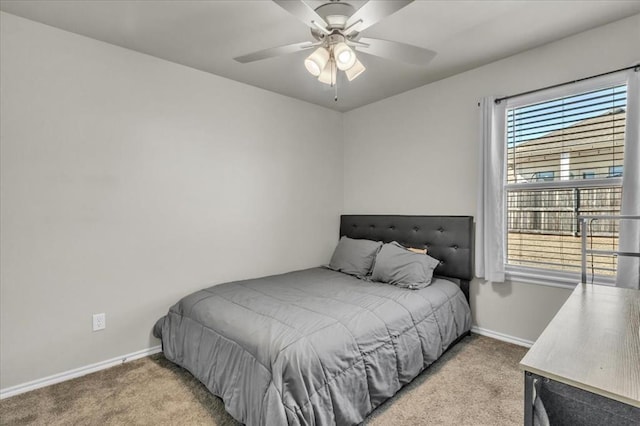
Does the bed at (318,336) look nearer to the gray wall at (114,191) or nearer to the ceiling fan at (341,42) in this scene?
the gray wall at (114,191)

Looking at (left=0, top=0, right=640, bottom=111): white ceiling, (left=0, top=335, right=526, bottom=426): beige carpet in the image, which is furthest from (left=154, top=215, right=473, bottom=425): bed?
(left=0, top=0, right=640, bottom=111): white ceiling

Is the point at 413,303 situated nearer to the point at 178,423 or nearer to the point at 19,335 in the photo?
the point at 178,423

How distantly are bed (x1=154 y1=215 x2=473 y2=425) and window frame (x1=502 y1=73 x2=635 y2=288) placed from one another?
1.13 feet

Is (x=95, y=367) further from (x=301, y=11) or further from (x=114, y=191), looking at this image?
(x=301, y=11)

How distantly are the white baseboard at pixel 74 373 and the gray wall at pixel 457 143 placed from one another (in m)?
2.61

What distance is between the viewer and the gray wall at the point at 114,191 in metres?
2.06

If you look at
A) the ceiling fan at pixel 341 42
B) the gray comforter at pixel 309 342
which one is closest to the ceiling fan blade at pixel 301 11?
the ceiling fan at pixel 341 42

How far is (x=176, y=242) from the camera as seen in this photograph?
270 centimetres

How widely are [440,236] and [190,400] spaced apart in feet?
7.86

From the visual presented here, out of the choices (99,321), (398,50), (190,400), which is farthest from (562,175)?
(99,321)

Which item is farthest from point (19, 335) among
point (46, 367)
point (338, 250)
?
point (338, 250)

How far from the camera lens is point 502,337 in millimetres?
2742

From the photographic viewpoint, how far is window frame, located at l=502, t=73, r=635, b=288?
2205 mm

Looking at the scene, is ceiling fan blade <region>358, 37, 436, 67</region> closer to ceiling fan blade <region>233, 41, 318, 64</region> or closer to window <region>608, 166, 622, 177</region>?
ceiling fan blade <region>233, 41, 318, 64</region>
